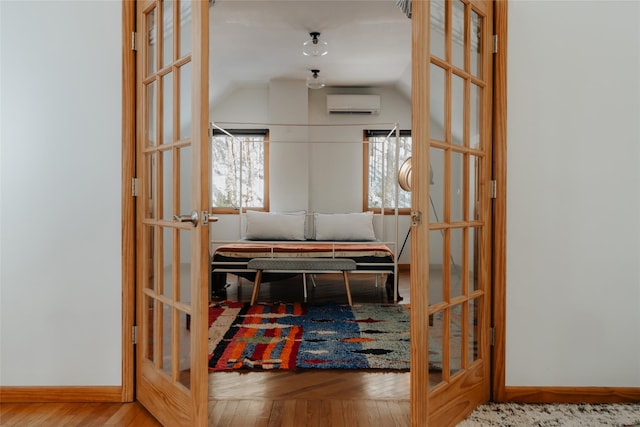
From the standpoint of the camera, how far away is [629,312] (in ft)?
8.06

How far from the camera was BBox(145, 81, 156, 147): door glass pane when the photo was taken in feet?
7.58

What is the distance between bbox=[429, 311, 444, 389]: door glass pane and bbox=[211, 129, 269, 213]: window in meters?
5.06

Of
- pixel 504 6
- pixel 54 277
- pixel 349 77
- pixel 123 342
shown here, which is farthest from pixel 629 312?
pixel 349 77

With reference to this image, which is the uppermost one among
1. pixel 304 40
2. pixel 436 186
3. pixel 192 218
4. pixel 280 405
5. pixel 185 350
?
pixel 304 40

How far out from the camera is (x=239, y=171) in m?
7.14

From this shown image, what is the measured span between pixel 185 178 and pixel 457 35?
1357 millimetres

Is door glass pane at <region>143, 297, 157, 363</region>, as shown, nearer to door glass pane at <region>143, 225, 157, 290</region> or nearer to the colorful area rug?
door glass pane at <region>143, 225, 157, 290</region>

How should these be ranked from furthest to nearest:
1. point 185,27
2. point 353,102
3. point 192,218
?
point 353,102
point 185,27
point 192,218

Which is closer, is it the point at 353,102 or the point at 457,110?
the point at 457,110

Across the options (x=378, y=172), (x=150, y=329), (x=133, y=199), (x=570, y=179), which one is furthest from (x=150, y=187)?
(x=378, y=172)

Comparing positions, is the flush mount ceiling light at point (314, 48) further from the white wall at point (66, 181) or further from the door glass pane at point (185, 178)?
the door glass pane at point (185, 178)

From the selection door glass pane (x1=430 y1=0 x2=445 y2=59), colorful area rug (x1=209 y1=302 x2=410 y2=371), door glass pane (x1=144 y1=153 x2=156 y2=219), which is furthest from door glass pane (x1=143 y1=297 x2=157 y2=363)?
door glass pane (x1=430 y1=0 x2=445 y2=59)

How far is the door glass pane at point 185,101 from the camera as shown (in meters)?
2.00

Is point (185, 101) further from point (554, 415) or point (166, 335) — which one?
point (554, 415)
